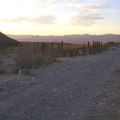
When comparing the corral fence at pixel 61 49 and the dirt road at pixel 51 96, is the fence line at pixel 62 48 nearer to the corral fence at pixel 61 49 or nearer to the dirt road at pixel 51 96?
the corral fence at pixel 61 49

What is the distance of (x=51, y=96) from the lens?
1429 cm

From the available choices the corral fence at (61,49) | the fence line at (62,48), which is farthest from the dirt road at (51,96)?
the fence line at (62,48)

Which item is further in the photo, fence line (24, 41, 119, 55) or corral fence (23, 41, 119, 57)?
fence line (24, 41, 119, 55)

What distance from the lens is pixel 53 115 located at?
1133cm

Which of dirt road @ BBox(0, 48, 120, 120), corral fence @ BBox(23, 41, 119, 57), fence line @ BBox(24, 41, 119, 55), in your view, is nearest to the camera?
dirt road @ BBox(0, 48, 120, 120)

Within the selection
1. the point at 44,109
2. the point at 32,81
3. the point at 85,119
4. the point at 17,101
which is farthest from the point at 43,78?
→ the point at 85,119

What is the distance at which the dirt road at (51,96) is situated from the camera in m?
11.5

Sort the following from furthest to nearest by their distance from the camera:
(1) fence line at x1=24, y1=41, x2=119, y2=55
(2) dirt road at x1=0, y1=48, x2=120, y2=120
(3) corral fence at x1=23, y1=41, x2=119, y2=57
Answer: (1) fence line at x1=24, y1=41, x2=119, y2=55 → (3) corral fence at x1=23, y1=41, x2=119, y2=57 → (2) dirt road at x1=0, y1=48, x2=120, y2=120

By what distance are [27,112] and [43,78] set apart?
27.1ft

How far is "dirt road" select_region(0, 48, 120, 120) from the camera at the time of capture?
1147 cm

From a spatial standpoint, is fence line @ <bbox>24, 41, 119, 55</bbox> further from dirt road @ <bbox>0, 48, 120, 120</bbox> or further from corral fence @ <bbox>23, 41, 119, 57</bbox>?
dirt road @ <bbox>0, 48, 120, 120</bbox>

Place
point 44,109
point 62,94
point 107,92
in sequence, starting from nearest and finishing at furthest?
point 44,109
point 62,94
point 107,92

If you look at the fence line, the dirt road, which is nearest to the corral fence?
the fence line

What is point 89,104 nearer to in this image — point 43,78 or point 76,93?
point 76,93
